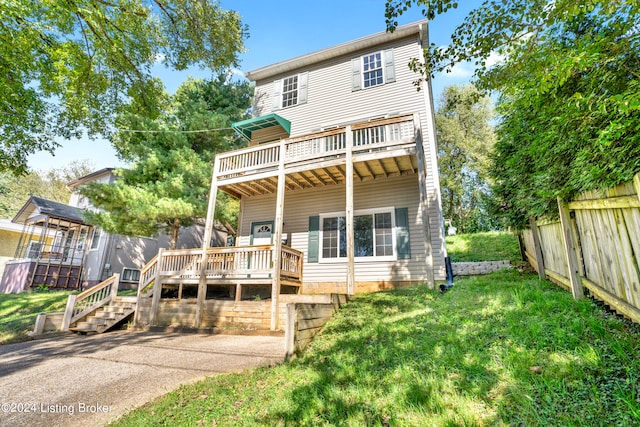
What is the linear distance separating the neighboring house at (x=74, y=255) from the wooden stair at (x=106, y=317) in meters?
7.48

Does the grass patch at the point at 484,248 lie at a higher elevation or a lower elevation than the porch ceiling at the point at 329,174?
lower

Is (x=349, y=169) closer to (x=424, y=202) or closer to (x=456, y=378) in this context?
(x=424, y=202)

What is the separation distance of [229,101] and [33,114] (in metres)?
7.89

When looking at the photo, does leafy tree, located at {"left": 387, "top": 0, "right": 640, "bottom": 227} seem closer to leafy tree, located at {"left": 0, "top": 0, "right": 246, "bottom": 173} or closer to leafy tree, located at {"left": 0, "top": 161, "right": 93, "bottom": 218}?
leafy tree, located at {"left": 0, "top": 0, "right": 246, "bottom": 173}

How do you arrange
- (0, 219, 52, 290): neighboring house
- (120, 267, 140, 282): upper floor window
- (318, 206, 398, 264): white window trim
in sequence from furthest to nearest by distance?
(0, 219, 52, 290): neighboring house < (120, 267, 140, 282): upper floor window < (318, 206, 398, 264): white window trim

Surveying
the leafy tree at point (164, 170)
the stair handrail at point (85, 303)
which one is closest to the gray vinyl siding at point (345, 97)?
the leafy tree at point (164, 170)

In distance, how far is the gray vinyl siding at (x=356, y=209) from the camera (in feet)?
28.6

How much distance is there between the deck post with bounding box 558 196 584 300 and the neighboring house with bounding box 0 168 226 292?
59.6ft

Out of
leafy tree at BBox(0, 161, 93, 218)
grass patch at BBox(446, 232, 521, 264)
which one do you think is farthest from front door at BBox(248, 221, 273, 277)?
leafy tree at BBox(0, 161, 93, 218)

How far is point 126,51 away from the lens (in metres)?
9.70

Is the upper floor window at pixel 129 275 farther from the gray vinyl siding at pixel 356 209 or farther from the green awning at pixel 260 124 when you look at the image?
the green awning at pixel 260 124

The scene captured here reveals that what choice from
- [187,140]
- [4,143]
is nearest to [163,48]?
[187,140]

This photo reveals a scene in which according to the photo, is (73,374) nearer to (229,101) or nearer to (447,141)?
(229,101)

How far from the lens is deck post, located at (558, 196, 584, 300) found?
3811 millimetres
